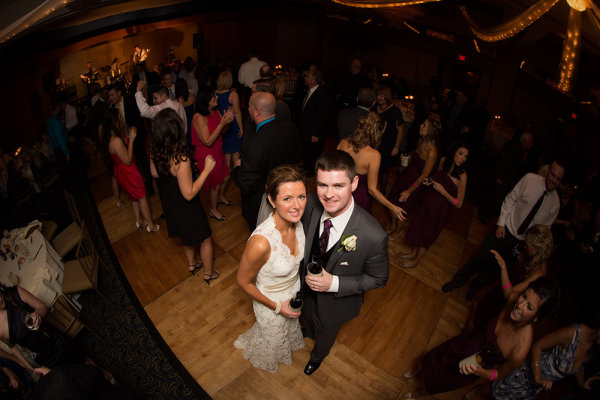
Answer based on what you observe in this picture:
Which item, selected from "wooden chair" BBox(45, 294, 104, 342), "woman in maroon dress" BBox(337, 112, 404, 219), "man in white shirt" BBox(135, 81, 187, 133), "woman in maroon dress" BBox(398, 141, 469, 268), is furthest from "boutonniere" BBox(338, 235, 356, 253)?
"man in white shirt" BBox(135, 81, 187, 133)

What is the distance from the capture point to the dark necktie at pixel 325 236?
6.97 ft

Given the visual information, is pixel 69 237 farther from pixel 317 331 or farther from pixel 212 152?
pixel 317 331

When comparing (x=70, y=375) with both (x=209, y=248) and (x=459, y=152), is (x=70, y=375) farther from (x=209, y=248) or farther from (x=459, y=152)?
(x=459, y=152)

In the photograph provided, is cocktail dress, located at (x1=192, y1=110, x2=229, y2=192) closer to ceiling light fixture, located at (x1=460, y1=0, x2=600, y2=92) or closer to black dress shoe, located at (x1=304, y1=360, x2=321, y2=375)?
black dress shoe, located at (x1=304, y1=360, x2=321, y2=375)

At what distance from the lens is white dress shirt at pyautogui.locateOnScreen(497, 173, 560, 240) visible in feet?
10.0

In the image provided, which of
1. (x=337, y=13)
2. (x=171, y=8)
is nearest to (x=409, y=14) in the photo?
(x=337, y=13)

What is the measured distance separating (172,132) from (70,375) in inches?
70.0

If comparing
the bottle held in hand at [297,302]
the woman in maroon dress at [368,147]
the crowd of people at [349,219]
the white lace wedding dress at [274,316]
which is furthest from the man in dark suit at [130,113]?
the bottle held in hand at [297,302]

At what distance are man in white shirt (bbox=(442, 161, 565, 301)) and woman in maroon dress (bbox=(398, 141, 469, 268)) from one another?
1.45 ft

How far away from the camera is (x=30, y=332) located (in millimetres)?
2393

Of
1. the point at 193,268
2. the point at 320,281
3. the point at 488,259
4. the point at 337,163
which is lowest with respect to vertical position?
the point at 193,268

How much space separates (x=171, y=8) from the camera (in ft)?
23.8

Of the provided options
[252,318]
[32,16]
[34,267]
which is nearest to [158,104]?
[32,16]

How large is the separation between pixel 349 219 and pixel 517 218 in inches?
81.7
